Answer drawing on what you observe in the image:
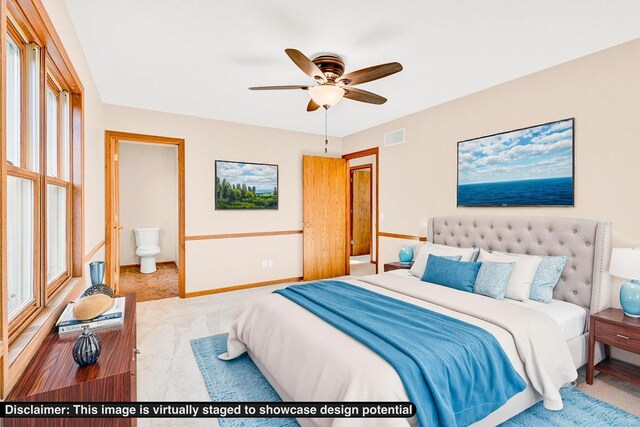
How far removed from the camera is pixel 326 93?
2.62m

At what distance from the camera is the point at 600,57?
2523 millimetres

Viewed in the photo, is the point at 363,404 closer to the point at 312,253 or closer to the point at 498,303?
the point at 498,303

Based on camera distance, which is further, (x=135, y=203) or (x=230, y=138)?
(x=135, y=203)

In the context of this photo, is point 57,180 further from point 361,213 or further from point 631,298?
point 361,213

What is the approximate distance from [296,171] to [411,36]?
3.23 meters

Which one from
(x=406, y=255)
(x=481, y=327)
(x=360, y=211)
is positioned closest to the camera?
(x=481, y=327)

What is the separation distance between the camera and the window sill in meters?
1.16

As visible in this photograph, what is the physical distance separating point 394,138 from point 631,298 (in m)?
3.09

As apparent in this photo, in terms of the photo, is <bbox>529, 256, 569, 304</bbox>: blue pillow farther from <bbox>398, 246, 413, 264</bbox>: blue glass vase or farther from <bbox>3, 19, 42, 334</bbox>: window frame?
<bbox>3, 19, 42, 334</bbox>: window frame

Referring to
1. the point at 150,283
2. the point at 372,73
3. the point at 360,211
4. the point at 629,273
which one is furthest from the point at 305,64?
the point at 360,211

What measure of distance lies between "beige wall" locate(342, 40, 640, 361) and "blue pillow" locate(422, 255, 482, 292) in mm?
851

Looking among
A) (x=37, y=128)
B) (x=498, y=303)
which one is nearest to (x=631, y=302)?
(x=498, y=303)

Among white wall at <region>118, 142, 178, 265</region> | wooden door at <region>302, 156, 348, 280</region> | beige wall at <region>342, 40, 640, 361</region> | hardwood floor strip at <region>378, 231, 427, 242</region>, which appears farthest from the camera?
white wall at <region>118, 142, 178, 265</region>

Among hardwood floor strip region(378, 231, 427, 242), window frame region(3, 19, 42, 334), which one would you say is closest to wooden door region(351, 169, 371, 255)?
hardwood floor strip region(378, 231, 427, 242)
